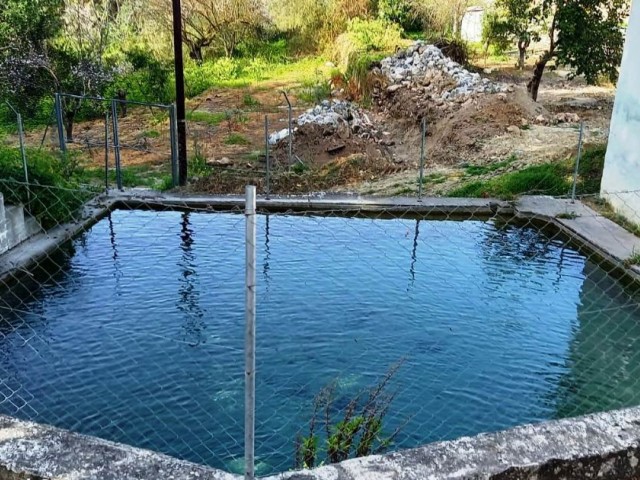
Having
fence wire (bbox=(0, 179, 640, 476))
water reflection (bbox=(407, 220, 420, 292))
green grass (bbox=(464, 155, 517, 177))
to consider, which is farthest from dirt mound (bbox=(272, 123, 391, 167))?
water reflection (bbox=(407, 220, 420, 292))

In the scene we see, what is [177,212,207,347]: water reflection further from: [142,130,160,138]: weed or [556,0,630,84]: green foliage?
[556,0,630,84]: green foliage

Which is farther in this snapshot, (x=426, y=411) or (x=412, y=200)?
Answer: (x=412, y=200)

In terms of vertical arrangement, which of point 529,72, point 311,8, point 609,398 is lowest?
point 609,398

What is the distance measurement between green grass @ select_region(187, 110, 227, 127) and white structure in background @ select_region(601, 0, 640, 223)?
1097cm

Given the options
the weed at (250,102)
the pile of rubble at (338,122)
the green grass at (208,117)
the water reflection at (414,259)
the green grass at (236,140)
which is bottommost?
the water reflection at (414,259)

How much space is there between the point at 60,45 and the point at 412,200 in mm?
11336

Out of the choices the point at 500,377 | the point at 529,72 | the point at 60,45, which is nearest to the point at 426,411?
the point at 500,377

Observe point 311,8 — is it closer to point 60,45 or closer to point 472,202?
point 60,45

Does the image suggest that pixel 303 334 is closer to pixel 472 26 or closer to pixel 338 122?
pixel 338 122

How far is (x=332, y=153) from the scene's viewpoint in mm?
14922

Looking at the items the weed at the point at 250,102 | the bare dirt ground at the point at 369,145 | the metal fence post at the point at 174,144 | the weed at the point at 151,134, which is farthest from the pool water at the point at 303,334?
the weed at the point at 250,102

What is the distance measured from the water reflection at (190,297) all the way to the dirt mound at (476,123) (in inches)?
284

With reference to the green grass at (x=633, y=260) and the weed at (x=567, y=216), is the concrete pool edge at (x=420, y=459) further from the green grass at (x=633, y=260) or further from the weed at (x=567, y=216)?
the weed at (x=567, y=216)

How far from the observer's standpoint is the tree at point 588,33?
17.6 m
